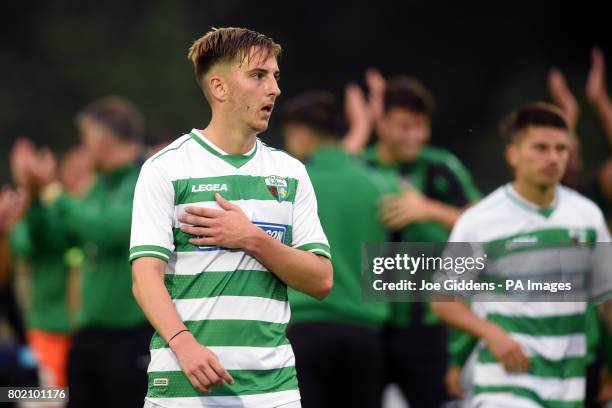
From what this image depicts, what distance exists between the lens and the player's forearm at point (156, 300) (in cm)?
354

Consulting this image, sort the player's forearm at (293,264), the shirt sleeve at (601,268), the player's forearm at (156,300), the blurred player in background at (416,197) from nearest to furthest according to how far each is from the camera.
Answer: the player's forearm at (156,300) < the player's forearm at (293,264) < the shirt sleeve at (601,268) < the blurred player in background at (416,197)

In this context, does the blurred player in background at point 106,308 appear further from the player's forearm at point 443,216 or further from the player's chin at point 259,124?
the player's chin at point 259,124

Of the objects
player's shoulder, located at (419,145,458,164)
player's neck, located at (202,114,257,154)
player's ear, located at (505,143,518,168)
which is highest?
player's shoulder, located at (419,145,458,164)

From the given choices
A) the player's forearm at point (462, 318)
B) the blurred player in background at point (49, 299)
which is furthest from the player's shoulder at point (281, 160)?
the blurred player in background at point (49, 299)

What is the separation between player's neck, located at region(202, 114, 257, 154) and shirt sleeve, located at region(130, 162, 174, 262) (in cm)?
23

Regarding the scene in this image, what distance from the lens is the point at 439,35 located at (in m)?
12.2

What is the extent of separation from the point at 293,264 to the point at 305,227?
8.2 inches

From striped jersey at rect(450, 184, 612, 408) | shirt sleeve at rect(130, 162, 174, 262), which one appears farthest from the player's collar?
shirt sleeve at rect(130, 162, 174, 262)

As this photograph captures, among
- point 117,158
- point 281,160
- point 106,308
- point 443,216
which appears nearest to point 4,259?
point 106,308

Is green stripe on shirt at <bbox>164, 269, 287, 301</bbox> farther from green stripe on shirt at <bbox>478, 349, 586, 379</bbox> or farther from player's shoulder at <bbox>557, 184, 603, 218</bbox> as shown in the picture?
player's shoulder at <bbox>557, 184, 603, 218</bbox>

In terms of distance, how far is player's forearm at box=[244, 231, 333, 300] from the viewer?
12.0 ft

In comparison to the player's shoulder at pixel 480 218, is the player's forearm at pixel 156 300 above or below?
below

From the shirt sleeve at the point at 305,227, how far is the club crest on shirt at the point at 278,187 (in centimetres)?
7

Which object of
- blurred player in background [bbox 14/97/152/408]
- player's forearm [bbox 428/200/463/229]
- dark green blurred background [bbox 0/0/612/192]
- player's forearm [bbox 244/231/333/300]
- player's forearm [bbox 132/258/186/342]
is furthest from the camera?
dark green blurred background [bbox 0/0/612/192]
